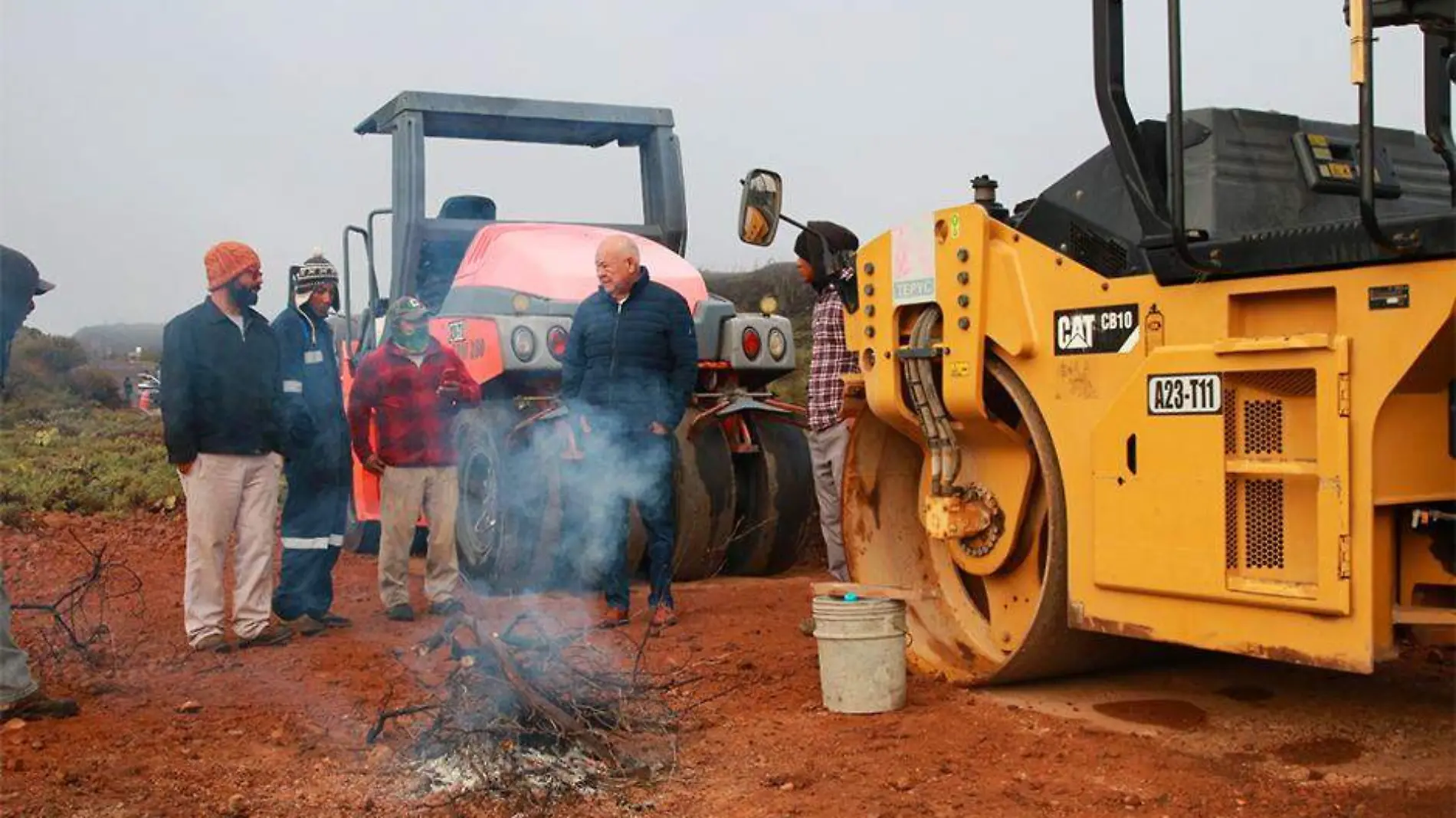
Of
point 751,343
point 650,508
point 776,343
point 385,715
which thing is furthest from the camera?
point 776,343

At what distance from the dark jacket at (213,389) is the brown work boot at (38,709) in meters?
1.56

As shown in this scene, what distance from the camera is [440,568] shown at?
8203 millimetres

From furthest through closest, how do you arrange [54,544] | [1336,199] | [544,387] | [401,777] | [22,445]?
[22,445], [54,544], [544,387], [1336,199], [401,777]

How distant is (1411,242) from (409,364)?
5160mm

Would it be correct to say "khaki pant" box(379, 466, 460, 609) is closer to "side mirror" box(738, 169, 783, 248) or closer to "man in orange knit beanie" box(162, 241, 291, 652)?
"man in orange knit beanie" box(162, 241, 291, 652)

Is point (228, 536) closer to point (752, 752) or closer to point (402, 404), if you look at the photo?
point (402, 404)

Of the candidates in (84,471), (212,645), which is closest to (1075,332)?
(212,645)

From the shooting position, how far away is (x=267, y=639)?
719cm

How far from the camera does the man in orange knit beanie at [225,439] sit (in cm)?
695

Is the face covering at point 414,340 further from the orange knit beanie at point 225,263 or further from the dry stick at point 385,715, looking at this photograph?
the dry stick at point 385,715

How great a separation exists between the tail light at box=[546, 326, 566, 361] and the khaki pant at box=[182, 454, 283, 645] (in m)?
1.69

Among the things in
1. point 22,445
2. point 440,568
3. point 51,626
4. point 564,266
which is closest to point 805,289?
point 22,445

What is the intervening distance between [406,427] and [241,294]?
1171 mm

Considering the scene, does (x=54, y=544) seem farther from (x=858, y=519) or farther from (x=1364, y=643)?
(x=1364, y=643)
